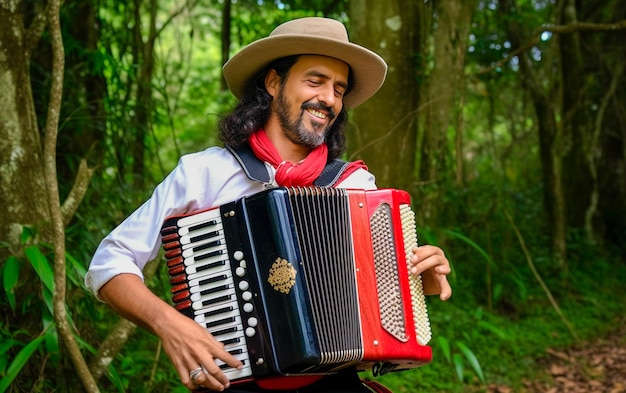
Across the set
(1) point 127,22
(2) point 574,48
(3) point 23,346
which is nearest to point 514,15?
(2) point 574,48

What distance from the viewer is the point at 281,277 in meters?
2.29

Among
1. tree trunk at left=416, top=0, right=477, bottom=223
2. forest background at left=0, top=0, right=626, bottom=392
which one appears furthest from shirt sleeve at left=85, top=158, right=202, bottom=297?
tree trunk at left=416, top=0, right=477, bottom=223

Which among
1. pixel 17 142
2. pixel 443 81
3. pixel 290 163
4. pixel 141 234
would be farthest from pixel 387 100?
pixel 141 234

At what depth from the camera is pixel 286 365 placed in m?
2.26

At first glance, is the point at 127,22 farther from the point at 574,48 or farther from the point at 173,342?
the point at 574,48

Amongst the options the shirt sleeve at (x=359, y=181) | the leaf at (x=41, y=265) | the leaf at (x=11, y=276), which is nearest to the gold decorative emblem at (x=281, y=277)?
the shirt sleeve at (x=359, y=181)

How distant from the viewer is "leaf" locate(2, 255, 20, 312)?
335 cm

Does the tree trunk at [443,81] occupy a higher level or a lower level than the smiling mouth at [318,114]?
higher

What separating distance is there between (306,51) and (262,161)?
39 centimetres

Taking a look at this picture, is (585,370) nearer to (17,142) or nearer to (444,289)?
(444,289)

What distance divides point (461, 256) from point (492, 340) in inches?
36.9

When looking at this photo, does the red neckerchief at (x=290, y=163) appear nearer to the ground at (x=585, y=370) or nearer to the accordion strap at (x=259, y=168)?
the accordion strap at (x=259, y=168)

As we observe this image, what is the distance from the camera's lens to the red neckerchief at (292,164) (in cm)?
258

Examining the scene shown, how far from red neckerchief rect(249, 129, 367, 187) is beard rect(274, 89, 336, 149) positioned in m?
0.04
